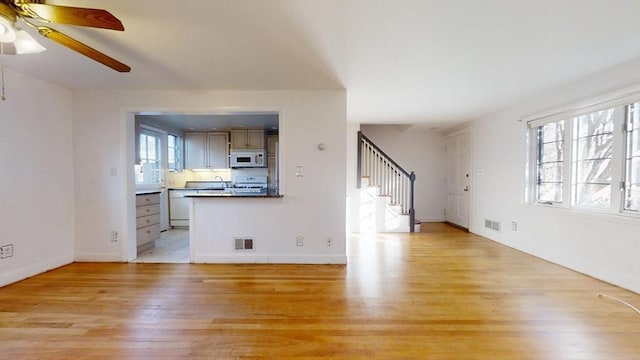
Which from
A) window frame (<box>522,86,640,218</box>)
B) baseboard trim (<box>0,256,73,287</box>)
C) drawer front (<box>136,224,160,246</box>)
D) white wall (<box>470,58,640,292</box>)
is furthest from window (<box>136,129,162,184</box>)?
window frame (<box>522,86,640,218</box>)

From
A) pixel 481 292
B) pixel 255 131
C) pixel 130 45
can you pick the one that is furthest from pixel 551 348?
pixel 255 131

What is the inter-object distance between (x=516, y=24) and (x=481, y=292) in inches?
94.0

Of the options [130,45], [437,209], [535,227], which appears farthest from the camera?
[437,209]

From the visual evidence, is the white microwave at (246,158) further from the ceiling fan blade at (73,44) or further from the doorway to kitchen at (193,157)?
the ceiling fan blade at (73,44)

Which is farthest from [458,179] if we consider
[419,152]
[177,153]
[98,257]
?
[98,257]

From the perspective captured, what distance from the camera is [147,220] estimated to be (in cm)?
436

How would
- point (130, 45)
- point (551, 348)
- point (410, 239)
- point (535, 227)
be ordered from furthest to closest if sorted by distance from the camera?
point (410, 239), point (535, 227), point (130, 45), point (551, 348)

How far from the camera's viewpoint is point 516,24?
82.1 inches

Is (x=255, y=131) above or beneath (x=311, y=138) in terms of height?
above

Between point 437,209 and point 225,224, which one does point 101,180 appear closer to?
point 225,224

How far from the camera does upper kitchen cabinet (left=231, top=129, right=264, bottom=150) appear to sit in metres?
6.55

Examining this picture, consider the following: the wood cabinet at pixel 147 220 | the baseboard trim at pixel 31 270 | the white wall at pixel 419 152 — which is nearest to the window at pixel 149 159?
the wood cabinet at pixel 147 220

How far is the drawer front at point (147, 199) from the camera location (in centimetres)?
417

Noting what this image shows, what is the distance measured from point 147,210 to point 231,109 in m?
2.17
